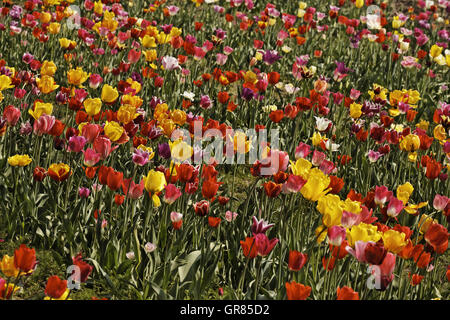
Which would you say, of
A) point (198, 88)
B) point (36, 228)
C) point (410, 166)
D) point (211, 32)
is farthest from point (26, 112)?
point (211, 32)

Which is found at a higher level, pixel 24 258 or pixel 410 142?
pixel 24 258

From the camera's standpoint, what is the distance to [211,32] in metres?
7.43

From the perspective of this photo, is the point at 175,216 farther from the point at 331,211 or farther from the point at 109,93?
the point at 109,93

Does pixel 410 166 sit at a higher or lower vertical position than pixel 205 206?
lower

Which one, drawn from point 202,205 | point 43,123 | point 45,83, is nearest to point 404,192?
point 202,205

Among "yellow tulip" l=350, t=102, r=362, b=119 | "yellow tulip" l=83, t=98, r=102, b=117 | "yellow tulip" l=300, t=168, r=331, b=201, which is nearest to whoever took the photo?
"yellow tulip" l=300, t=168, r=331, b=201

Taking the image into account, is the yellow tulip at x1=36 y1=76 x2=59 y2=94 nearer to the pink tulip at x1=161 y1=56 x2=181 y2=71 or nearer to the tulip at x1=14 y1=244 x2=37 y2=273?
the pink tulip at x1=161 y1=56 x2=181 y2=71

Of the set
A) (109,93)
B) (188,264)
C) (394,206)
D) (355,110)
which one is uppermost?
(109,93)

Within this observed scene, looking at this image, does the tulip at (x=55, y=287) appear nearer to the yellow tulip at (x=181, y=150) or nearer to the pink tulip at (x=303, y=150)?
the yellow tulip at (x=181, y=150)

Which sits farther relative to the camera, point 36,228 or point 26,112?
point 26,112

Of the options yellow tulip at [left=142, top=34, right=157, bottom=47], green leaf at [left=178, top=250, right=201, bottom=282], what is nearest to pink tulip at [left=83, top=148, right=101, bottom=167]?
green leaf at [left=178, top=250, right=201, bottom=282]

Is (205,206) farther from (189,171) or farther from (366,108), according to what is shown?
(366,108)
